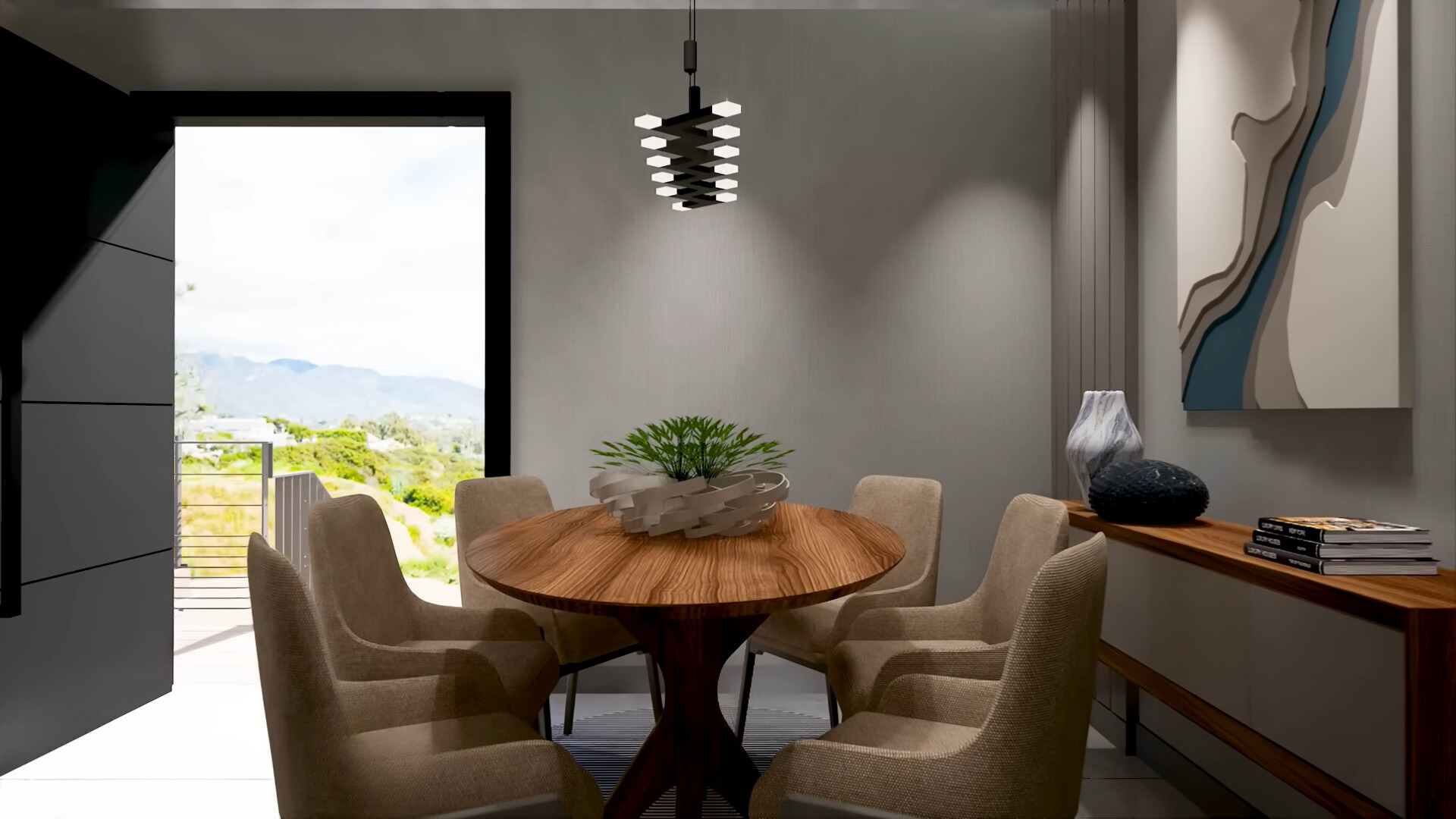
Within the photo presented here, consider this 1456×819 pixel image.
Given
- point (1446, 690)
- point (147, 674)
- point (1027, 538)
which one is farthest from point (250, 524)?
point (1446, 690)

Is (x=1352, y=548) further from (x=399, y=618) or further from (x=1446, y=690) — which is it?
(x=399, y=618)

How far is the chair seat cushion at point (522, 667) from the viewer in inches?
71.0

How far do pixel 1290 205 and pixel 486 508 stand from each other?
2514 millimetres

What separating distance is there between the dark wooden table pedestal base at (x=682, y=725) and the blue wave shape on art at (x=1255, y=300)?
158 centimetres

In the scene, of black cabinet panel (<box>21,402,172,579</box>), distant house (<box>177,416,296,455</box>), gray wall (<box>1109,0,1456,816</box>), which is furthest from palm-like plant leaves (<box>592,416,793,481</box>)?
distant house (<box>177,416,296,455</box>)

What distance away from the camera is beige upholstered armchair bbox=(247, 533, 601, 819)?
1139 millimetres

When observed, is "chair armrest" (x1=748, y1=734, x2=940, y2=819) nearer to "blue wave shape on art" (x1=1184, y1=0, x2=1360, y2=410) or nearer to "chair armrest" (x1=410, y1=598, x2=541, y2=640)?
"chair armrest" (x1=410, y1=598, x2=541, y2=640)

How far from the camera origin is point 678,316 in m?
3.31

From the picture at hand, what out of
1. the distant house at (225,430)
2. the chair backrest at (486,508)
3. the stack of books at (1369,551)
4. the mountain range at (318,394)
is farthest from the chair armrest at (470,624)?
the distant house at (225,430)

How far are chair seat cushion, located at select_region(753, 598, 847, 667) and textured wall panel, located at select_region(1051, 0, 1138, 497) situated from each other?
1321mm

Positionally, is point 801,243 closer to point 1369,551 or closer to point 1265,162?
point 1265,162

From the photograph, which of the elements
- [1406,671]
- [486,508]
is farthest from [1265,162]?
[486,508]

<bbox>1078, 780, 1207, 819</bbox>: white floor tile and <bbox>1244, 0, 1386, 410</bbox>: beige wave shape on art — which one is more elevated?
<bbox>1244, 0, 1386, 410</bbox>: beige wave shape on art

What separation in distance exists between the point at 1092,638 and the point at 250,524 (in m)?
6.72
